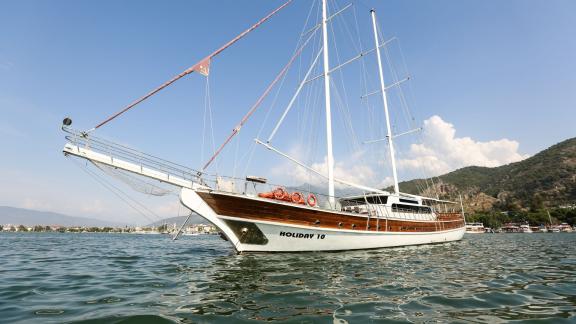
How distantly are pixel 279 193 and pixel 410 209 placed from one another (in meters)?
16.3

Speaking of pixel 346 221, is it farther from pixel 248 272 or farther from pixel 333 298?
pixel 333 298

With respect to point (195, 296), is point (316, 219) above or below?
above

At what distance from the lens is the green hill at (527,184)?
127 metres

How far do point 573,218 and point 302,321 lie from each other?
13774cm

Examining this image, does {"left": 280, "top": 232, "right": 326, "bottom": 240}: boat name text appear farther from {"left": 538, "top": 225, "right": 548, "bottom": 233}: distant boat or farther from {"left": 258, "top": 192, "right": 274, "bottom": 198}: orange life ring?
{"left": 538, "top": 225, "right": 548, "bottom": 233}: distant boat

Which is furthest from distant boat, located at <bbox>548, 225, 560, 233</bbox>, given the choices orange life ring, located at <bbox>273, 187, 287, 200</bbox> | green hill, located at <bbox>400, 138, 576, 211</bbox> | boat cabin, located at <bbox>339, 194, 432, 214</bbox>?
orange life ring, located at <bbox>273, 187, 287, 200</bbox>

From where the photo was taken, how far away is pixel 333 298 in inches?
278

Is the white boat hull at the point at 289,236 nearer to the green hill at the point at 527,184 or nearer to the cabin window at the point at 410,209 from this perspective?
the cabin window at the point at 410,209

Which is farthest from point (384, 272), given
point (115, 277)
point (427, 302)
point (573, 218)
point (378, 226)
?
point (573, 218)

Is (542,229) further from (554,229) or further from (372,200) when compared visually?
(372,200)

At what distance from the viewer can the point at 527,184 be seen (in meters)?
140

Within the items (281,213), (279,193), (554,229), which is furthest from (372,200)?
(554,229)

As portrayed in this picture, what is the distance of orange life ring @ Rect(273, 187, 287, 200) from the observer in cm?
1691

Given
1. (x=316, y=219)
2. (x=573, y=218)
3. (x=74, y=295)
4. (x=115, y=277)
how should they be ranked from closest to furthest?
(x=74, y=295) → (x=115, y=277) → (x=316, y=219) → (x=573, y=218)
